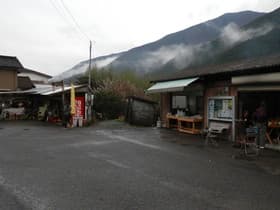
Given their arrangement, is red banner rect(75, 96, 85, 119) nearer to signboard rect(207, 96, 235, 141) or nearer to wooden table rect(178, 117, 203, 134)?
wooden table rect(178, 117, 203, 134)

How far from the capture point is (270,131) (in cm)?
1028

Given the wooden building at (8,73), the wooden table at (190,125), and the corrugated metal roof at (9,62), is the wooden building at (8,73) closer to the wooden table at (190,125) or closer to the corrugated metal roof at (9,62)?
the corrugated metal roof at (9,62)

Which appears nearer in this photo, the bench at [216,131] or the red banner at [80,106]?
the bench at [216,131]

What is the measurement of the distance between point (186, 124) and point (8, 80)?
64.8ft

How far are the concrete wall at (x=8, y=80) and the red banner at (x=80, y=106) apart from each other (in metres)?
11.4

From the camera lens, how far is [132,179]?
18.5 ft

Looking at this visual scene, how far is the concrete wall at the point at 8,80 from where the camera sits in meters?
25.7

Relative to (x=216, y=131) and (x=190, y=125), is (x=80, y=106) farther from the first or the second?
(x=216, y=131)

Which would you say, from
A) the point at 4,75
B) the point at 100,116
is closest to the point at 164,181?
the point at 100,116

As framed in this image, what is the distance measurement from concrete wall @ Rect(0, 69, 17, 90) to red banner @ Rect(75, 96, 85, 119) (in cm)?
1138

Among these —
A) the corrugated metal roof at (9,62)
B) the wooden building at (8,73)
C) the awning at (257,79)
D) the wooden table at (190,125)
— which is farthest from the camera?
the corrugated metal roof at (9,62)

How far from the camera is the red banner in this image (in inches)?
700

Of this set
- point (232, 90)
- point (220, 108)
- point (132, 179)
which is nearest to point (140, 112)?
point (220, 108)

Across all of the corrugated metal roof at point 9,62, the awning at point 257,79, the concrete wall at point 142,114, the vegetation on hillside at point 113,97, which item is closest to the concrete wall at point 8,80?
the corrugated metal roof at point 9,62
